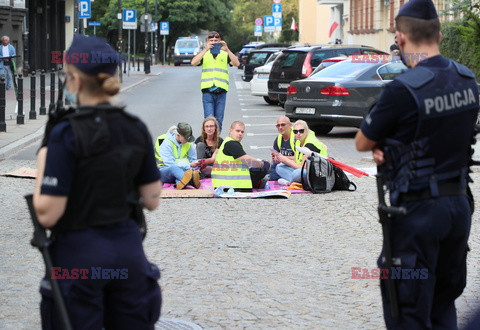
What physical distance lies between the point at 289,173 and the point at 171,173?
4.86 feet

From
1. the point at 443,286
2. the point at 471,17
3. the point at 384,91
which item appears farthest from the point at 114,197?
the point at 471,17

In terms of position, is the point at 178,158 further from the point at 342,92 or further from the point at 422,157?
the point at 422,157

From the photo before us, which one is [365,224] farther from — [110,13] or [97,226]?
[110,13]

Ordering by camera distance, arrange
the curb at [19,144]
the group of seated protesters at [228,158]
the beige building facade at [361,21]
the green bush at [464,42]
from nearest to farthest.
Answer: the group of seated protesters at [228,158]
the curb at [19,144]
the green bush at [464,42]
the beige building facade at [361,21]

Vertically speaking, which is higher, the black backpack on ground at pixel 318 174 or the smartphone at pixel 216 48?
the smartphone at pixel 216 48

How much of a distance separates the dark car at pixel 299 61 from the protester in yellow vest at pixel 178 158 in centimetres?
1227

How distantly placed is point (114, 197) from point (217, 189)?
8.03 m

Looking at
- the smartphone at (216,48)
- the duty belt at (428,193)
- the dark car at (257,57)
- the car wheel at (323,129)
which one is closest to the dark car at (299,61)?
the car wheel at (323,129)

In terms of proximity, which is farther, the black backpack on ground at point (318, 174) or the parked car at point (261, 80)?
the parked car at point (261, 80)

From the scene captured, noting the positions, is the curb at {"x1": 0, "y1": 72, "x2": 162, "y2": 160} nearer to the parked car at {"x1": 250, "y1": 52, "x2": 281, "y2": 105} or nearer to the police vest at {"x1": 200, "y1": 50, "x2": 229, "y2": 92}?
the police vest at {"x1": 200, "y1": 50, "x2": 229, "y2": 92}

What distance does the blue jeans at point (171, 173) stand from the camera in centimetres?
1219

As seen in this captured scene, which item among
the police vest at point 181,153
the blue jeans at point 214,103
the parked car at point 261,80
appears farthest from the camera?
the parked car at point 261,80

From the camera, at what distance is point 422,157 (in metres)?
3.99

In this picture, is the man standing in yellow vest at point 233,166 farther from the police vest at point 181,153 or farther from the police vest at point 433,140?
the police vest at point 433,140
